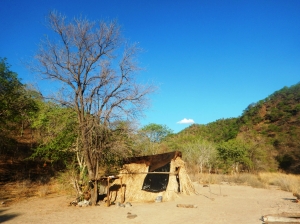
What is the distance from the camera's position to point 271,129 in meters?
40.5

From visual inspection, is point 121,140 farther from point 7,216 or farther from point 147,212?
point 7,216

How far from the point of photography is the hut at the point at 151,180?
12531 millimetres

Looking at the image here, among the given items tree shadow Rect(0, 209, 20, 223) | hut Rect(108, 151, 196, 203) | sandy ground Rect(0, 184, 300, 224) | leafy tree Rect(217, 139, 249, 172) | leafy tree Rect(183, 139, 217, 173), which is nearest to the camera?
sandy ground Rect(0, 184, 300, 224)

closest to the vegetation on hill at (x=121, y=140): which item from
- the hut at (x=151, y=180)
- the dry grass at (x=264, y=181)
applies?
the hut at (x=151, y=180)

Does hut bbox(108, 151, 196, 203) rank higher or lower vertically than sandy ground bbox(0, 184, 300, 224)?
higher

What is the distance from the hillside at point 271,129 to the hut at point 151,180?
20.2 meters

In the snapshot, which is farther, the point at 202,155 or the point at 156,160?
the point at 202,155

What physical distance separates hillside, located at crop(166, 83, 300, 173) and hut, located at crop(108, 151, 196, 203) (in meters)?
20.2

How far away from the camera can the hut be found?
12531 millimetres

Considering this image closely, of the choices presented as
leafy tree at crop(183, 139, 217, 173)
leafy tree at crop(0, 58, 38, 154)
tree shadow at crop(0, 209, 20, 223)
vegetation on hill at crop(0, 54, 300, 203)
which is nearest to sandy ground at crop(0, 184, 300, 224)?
tree shadow at crop(0, 209, 20, 223)

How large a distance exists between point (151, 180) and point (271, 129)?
34225 mm

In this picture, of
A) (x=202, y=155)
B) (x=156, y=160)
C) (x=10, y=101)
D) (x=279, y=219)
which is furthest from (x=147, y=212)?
(x=202, y=155)

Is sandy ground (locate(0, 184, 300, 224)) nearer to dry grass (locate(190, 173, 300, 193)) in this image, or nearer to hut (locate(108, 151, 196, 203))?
hut (locate(108, 151, 196, 203))

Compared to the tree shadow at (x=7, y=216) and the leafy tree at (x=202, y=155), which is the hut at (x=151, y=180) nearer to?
the tree shadow at (x=7, y=216)
